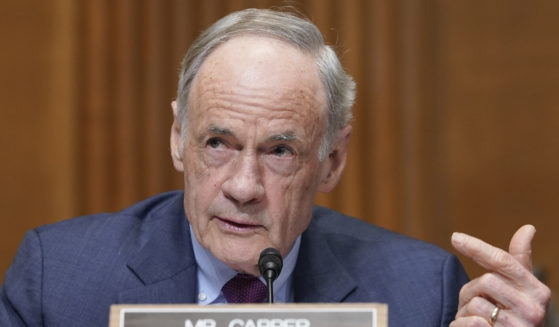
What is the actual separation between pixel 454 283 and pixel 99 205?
182cm

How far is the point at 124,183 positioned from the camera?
151 inches

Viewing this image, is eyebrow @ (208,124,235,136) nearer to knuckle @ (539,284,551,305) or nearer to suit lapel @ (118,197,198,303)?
suit lapel @ (118,197,198,303)

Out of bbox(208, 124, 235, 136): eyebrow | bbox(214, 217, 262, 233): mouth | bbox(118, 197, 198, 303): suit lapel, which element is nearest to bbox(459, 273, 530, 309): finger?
bbox(214, 217, 262, 233): mouth

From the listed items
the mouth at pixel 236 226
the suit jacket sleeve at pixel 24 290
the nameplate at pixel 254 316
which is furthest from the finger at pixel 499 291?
the suit jacket sleeve at pixel 24 290

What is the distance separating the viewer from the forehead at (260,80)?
2.17m

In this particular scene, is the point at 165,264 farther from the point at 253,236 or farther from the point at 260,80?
the point at 260,80

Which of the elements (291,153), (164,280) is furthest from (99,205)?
(291,153)

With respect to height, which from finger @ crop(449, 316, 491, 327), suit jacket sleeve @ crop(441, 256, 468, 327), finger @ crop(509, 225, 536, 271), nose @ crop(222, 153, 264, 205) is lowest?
suit jacket sleeve @ crop(441, 256, 468, 327)

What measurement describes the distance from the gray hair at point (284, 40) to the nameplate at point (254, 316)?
0.79m

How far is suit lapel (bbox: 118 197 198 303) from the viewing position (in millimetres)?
2277

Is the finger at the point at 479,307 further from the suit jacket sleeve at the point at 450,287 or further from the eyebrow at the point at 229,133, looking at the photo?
the eyebrow at the point at 229,133

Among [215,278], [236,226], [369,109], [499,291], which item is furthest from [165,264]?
[369,109]

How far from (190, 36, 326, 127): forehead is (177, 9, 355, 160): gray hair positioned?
0.02 metres

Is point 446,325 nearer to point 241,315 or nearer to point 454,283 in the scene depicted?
point 454,283
